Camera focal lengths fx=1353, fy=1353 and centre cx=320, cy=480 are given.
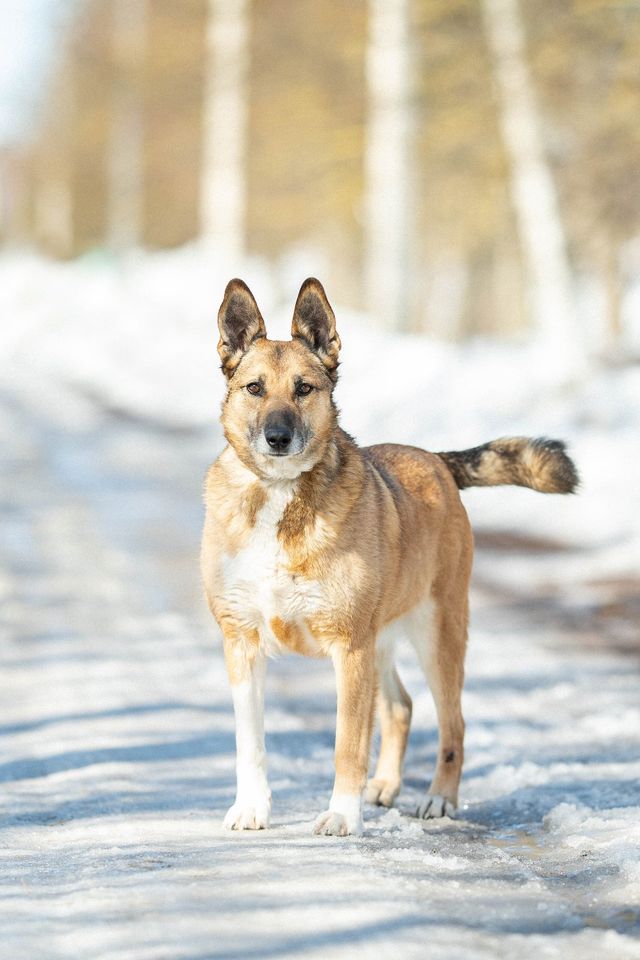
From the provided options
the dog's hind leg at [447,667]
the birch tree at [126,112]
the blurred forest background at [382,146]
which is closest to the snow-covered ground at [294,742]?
the dog's hind leg at [447,667]

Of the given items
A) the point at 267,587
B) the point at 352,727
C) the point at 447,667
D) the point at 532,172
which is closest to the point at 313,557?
the point at 267,587

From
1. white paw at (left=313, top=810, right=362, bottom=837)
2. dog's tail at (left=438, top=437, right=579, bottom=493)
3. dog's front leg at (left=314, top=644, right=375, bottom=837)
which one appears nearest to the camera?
white paw at (left=313, top=810, right=362, bottom=837)

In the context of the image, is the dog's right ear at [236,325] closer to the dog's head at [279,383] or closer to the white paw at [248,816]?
the dog's head at [279,383]

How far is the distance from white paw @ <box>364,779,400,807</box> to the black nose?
1.57 meters

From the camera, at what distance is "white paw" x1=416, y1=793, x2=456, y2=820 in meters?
5.31

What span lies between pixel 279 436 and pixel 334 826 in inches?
55.3

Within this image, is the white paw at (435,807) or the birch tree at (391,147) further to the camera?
the birch tree at (391,147)

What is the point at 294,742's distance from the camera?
641 cm

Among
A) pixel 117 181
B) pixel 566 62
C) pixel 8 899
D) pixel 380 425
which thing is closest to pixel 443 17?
pixel 566 62

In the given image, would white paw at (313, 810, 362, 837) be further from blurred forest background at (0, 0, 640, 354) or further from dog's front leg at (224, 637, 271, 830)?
blurred forest background at (0, 0, 640, 354)

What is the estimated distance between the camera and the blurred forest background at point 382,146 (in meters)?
21.0

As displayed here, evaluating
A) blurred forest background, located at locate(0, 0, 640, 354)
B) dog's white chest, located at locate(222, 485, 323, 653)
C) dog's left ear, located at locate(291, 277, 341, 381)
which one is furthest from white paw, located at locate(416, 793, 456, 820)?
blurred forest background, located at locate(0, 0, 640, 354)

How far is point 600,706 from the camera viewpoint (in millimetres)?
7094

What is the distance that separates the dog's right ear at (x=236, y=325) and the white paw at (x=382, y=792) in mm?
1799
